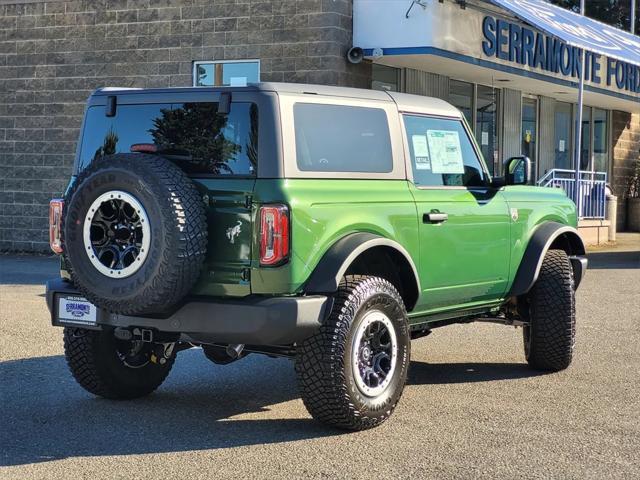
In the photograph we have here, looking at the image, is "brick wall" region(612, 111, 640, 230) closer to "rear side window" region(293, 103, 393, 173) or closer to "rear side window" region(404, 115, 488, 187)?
"rear side window" region(404, 115, 488, 187)

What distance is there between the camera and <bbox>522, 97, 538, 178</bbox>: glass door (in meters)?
21.4

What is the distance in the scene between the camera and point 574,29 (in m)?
16.8

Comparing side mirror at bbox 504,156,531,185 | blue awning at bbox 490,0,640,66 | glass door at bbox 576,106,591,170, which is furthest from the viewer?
glass door at bbox 576,106,591,170

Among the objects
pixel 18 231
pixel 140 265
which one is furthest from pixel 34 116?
pixel 140 265

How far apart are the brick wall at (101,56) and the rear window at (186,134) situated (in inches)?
372

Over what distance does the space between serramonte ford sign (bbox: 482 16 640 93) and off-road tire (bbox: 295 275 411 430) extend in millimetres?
11588

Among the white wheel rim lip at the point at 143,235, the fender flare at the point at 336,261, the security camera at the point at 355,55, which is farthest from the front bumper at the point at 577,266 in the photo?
the security camera at the point at 355,55

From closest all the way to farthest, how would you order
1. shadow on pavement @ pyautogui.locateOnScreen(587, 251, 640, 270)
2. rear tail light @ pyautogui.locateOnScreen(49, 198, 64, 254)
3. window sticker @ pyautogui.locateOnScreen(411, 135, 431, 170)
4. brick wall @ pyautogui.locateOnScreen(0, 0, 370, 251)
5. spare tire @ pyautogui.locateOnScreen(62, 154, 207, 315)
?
spare tire @ pyautogui.locateOnScreen(62, 154, 207, 315) → rear tail light @ pyautogui.locateOnScreen(49, 198, 64, 254) → window sticker @ pyautogui.locateOnScreen(411, 135, 431, 170) → brick wall @ pyautogui.locateOnScreen(0, 0, 370, 251) → shadow on pavement @ pyautogui.locateOnScreen(587, 251, 640, 270)

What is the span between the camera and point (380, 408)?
18.8ft

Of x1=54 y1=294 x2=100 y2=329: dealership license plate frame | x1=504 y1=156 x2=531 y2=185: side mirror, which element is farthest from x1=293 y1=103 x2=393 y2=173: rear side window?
x1=54 y1=294 x2=100 y2=329: dealership license plate frame

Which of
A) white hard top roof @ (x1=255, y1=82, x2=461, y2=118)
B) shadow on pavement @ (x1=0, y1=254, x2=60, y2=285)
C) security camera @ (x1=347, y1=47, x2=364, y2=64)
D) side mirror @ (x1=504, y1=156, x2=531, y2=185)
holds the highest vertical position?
security camera @ (x1=347, y1=47, x2=364, y2=64)

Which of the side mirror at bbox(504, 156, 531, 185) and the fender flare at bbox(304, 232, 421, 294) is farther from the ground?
the side mirror at bbox(504, 156, 531, 185)

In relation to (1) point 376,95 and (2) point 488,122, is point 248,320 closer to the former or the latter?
(1) point 376,95

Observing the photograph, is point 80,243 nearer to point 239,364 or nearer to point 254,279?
point 254,279
